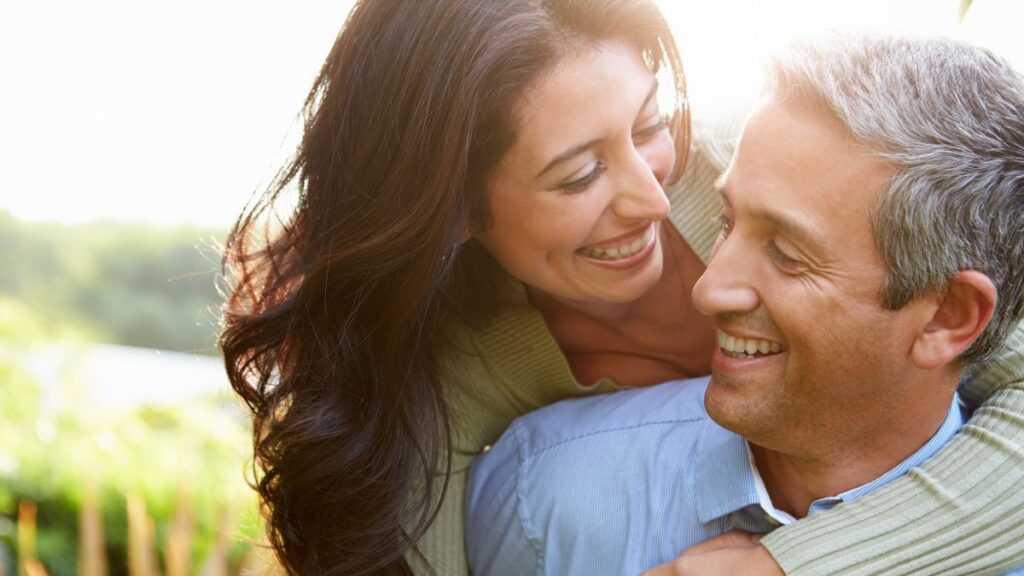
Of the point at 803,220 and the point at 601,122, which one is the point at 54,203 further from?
the point at 803,220

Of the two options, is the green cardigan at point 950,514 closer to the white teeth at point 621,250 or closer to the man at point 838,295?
the man at point 838,295

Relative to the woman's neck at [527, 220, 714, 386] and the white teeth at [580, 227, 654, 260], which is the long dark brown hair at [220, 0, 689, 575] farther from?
the woman's neck at [527, 220, 714, 386]

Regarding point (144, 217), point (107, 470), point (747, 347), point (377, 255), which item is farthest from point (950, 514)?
point (144, 217)

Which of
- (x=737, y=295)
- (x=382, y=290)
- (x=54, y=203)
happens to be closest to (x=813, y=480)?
(x=737, y=295)

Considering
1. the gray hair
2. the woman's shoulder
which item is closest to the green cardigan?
the gray hair

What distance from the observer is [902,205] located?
1799mm

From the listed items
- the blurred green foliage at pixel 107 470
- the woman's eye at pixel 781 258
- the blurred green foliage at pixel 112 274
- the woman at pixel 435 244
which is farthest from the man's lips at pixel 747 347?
the blurred green foliage at pixel 112 274

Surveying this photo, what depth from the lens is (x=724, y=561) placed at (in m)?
2.03

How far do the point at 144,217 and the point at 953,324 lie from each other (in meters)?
6.19

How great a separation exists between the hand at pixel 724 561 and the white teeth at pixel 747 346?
1.10 feet

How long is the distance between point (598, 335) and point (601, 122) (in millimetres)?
671

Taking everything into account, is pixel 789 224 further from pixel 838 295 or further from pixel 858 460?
pixel 858 460

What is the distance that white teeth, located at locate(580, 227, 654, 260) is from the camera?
2521mm

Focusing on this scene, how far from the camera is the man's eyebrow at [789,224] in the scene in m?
1.86
